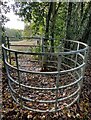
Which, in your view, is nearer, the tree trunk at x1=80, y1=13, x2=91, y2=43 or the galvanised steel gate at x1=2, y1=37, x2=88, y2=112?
the galvanised steel gate at x1=2, y1=37, x2=88, y2=112

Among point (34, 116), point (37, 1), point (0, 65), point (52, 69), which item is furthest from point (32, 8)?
point (34, 116)

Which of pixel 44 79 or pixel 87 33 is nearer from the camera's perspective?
pixel 44 79

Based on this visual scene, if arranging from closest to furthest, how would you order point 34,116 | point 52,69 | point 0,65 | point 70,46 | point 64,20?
point 34,116, point 0,65, point 52,69, point 70,46, point 64,20

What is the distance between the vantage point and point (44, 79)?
368 cm

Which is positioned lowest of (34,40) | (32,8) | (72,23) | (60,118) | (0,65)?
(60,118)

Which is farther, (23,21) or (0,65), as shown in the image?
(23,21)

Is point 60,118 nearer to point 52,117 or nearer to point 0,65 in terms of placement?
Answer: point 52,117

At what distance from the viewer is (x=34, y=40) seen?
15.2 ft

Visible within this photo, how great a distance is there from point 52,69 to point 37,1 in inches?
88.9

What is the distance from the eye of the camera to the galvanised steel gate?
223 centimetres

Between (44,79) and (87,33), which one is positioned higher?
(87,33)

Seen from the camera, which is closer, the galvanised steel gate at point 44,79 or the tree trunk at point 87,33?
the galvanised steel gate at point 44,79

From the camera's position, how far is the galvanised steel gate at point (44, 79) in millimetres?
2230

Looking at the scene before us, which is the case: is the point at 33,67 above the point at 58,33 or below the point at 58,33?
below
